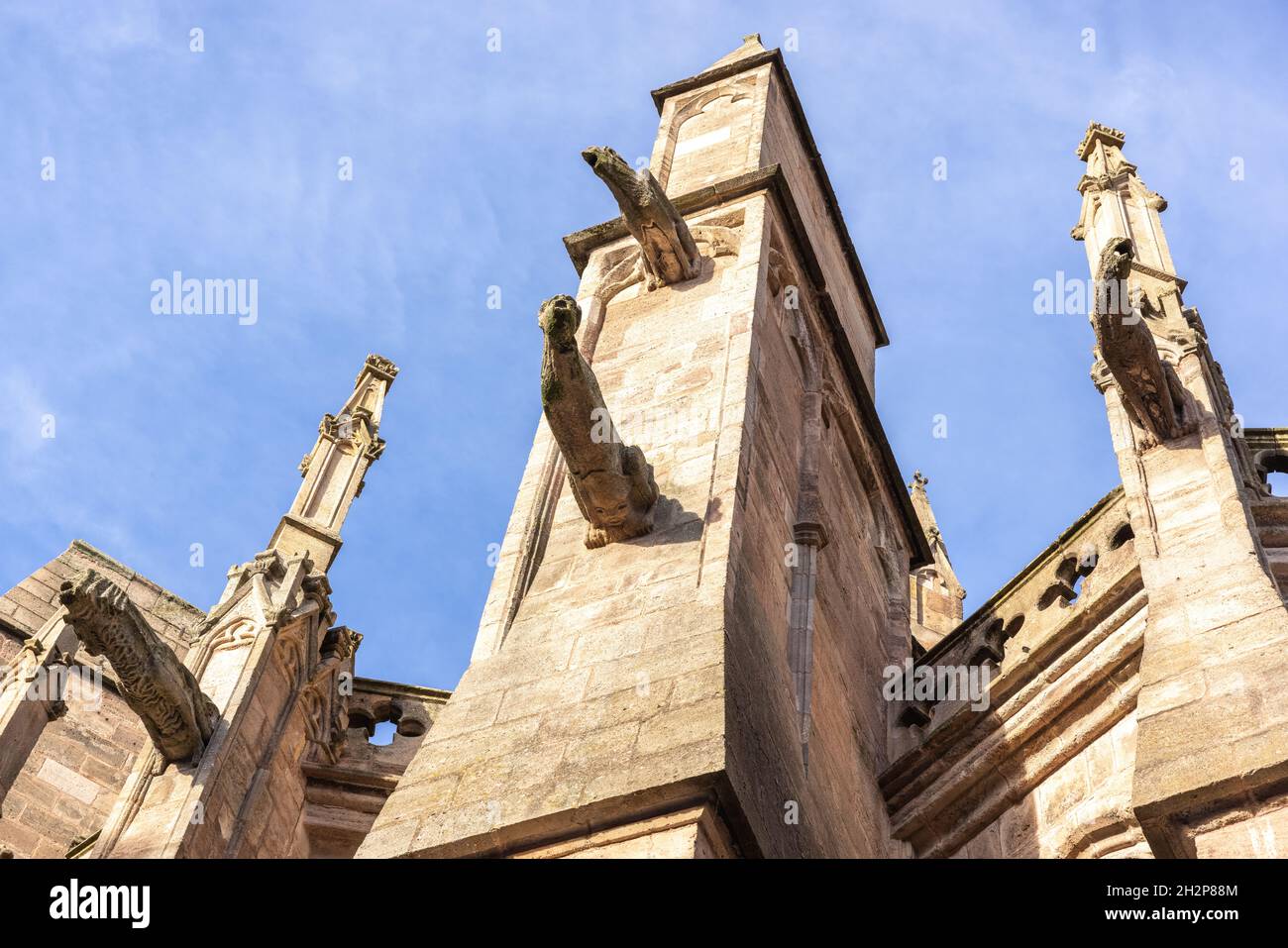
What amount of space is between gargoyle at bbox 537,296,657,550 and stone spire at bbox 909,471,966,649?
8.62 m

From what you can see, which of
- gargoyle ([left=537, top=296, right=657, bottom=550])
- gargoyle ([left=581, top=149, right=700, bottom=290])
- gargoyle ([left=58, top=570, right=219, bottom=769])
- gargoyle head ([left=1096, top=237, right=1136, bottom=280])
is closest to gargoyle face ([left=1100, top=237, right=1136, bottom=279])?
gargoyle head ([left=1096, top=237, right=1136, bottom=280])

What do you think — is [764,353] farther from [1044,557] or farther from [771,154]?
[771,154]

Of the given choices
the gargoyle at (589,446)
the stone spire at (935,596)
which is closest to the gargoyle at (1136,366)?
the gargoyle at (589,446)

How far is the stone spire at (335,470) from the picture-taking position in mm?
11023

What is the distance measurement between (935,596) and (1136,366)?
9.42m

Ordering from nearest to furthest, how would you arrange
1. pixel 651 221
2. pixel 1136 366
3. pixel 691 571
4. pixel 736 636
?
pixel 736 636 → pixel 691 571 → pixel 1136 366 → pixel 651 221

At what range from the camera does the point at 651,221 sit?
410 inches

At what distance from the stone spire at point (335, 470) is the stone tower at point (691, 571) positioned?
1.92 m

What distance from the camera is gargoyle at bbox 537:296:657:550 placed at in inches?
309

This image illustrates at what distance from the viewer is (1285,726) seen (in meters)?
6.14

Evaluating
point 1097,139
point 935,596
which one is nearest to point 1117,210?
point 1097,139

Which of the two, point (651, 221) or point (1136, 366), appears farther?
point (651, 221)

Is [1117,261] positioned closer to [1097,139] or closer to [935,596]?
[1097,139]
